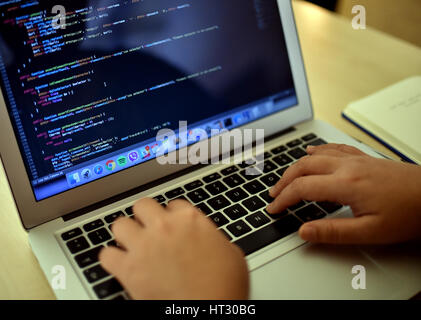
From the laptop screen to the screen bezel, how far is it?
0.04ft

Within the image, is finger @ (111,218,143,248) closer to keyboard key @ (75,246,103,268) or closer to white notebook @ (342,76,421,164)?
keyboard key @ (75,246,103,268)

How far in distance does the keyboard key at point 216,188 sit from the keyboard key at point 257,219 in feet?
0.23

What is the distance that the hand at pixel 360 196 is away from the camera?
0.54 meters

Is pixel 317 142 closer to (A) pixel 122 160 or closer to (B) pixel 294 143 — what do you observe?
(B) pixel 294 143

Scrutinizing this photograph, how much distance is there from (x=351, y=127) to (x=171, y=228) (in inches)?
20.5

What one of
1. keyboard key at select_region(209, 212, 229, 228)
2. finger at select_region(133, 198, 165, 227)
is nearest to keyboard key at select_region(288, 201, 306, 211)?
keyboard key at select_region(209, 212, 229, 228)

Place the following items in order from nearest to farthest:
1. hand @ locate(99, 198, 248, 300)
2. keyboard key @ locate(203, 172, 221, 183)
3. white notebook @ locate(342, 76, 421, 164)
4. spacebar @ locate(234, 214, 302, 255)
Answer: hand @ locate(99, 198, 248, 300) < spacebar @ locate(234, 214, 302, 255) < keyboard key @ locate(203, 172, 221, 183) < white notebook @ locate(342, 76, 421, 164)

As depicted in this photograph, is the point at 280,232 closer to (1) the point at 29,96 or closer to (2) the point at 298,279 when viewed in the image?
(2) the point at 298,279

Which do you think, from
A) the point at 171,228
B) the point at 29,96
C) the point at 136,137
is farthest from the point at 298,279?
the point at 29,96

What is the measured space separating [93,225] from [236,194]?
0.22 meters

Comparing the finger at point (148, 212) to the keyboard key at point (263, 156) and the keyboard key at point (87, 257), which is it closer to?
the keyboard key at point (87, 257)

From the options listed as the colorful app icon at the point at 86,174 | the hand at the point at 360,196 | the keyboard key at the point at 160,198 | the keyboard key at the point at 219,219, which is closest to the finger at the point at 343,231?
the hand at the point at 360,196

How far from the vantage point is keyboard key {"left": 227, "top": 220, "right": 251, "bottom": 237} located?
575mm
